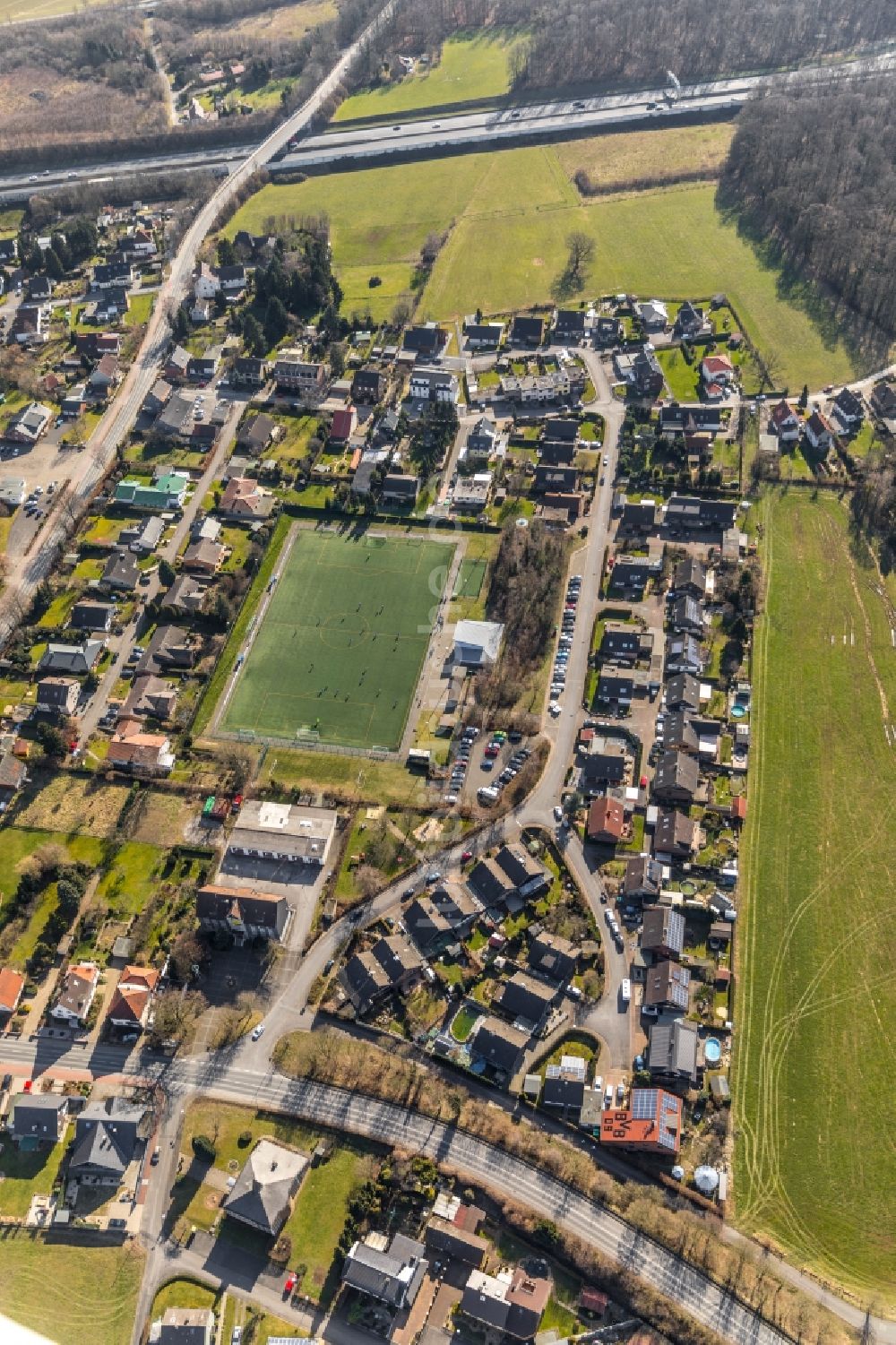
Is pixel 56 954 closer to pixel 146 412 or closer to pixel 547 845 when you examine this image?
pixel 547 845

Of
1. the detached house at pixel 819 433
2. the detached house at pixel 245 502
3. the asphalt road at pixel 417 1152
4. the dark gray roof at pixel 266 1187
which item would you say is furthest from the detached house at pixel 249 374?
the dark gray roof at pixel 266 1187

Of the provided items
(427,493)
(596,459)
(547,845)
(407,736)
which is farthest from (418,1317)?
(596,459)

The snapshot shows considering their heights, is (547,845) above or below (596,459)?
below

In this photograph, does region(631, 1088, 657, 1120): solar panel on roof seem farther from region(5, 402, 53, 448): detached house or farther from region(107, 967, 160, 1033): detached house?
region(5, 402, 53, 448): detached house

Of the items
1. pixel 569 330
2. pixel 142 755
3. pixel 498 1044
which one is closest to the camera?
pixel 498 1044

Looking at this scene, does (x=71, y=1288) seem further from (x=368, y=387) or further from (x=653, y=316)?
(x=653, y=316)

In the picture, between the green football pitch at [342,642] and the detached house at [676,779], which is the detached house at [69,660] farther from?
the detached house at [676,779]

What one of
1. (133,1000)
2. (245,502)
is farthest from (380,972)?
(245,502)
